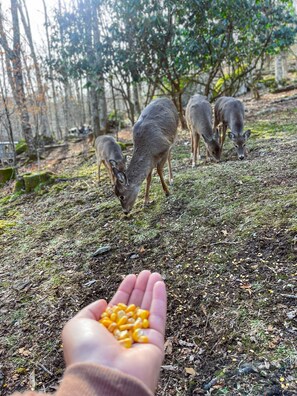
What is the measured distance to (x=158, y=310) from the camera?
93.9 inches

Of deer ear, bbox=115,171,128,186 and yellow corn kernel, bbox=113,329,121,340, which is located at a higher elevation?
deer ear, bbox=115,171,128,186

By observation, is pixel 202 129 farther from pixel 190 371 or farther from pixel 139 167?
pixel 190 371

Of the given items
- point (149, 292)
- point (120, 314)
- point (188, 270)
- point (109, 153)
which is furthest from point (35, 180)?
→ point (120, 314)

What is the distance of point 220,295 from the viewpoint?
11.6 ft

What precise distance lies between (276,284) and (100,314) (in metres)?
1.90

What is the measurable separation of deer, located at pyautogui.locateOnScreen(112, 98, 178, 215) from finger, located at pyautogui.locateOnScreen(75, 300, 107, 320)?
365cm

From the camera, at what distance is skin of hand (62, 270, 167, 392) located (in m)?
1.83

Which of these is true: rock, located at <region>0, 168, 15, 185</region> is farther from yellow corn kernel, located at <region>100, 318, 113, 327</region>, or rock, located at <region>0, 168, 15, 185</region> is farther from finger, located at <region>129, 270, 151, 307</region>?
yellow corn kernel, located at <region>100, 318, 113, 327</region>

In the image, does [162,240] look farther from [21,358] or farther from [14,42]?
[14,42]

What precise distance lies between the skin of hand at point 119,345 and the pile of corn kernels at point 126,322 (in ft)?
0.13

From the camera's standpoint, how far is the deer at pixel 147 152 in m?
6.01

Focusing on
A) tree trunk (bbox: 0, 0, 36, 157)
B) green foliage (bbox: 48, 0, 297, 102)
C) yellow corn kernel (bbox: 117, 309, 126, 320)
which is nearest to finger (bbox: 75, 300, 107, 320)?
yellow corn kernel (bbox: 117, 309, 126, 320)

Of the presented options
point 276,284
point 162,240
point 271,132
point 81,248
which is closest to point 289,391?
point 276,284

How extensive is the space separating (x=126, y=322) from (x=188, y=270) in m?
1.94
